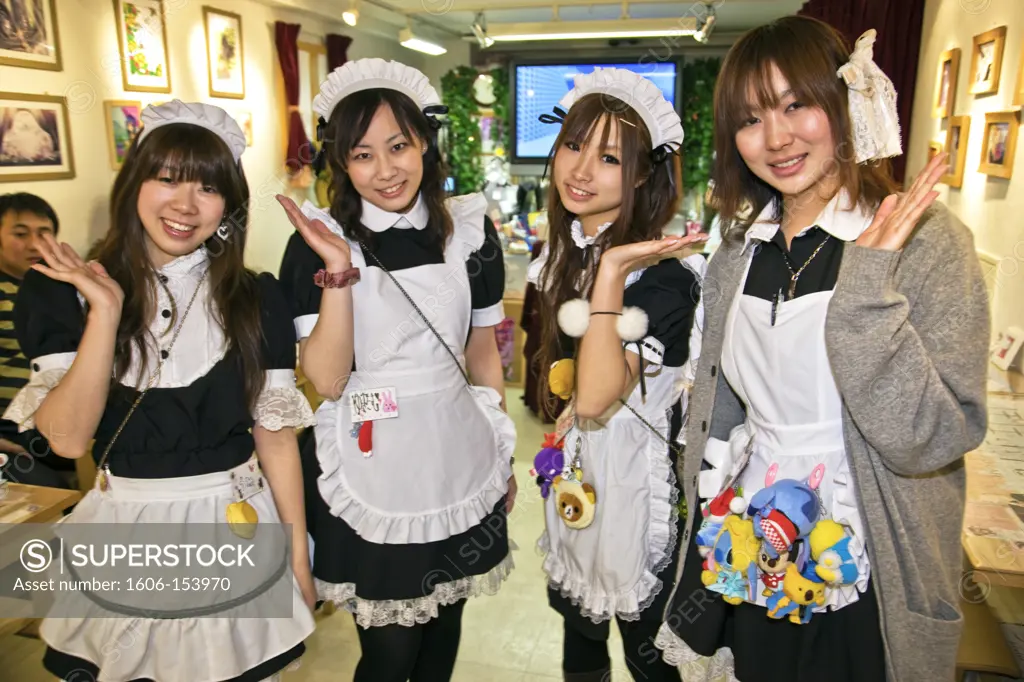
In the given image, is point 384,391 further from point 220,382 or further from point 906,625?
point 906,625

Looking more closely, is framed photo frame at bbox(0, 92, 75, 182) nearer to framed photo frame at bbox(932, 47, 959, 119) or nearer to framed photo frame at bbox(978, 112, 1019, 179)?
framed photo frame at bbox(978, 112, 1019, 179)

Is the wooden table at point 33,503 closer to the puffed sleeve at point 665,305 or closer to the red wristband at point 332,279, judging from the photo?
the red wristband at point 332,279

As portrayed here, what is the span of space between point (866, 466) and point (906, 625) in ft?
0.78

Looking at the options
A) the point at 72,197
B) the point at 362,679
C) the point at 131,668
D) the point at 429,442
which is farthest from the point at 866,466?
the point at 72,197

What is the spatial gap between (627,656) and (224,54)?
178 inches

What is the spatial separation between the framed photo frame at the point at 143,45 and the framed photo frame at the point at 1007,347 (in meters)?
4.22

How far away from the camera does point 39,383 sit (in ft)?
3.99

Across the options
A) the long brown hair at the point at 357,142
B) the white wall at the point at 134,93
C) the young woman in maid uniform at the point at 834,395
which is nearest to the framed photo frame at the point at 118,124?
the white wall at the point at 134,93

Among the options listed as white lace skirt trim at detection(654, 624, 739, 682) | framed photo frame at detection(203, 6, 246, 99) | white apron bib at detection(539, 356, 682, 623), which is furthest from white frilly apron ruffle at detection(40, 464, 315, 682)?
framed photo frame at detection(203, 6, 246, 99)

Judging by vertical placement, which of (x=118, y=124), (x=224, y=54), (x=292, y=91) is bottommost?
(x=118, y=124)

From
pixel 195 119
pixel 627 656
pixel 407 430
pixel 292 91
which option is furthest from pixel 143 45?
pixel 627 656

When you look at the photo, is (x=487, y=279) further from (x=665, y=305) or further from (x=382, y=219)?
(x=665, y=305)

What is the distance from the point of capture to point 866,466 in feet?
3.50

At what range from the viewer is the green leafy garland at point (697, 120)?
5.93m
